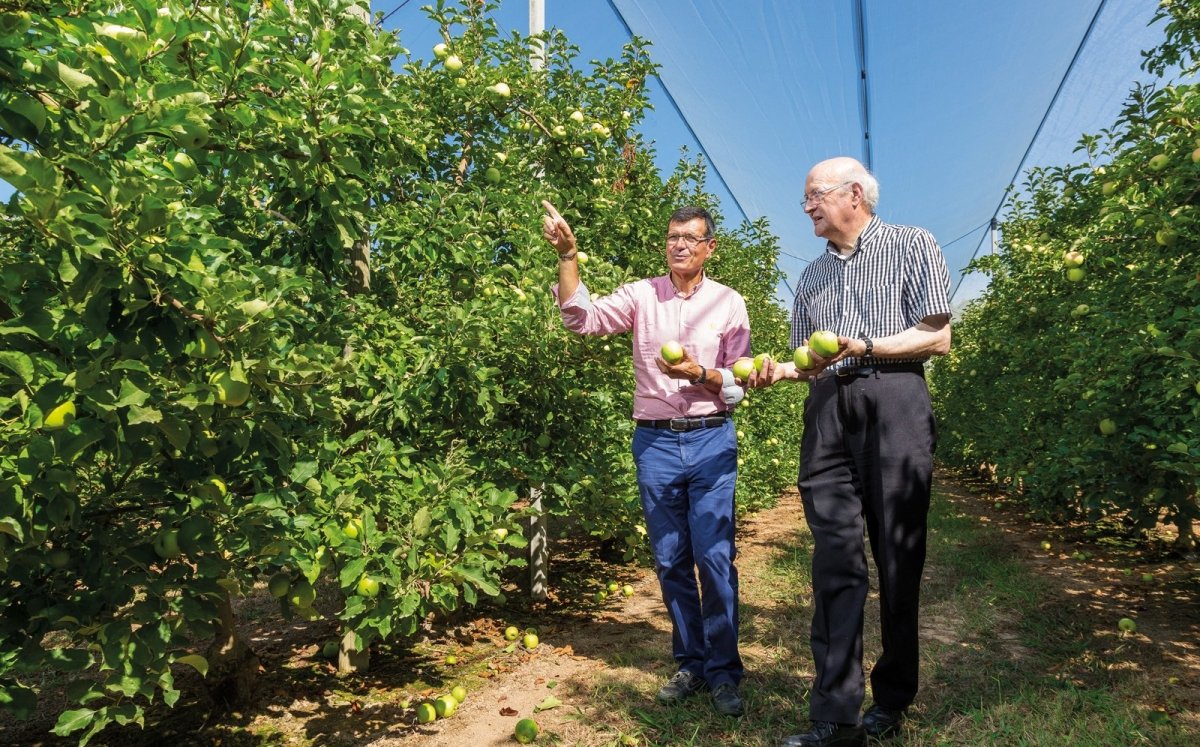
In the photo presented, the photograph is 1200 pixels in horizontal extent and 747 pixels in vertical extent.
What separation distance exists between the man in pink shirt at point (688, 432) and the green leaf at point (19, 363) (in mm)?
1672

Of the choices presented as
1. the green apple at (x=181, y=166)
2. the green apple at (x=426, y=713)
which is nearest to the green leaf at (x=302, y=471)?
the green apple at (x=181, y=166)

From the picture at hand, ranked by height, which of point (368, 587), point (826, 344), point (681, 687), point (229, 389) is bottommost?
point (681, 687)

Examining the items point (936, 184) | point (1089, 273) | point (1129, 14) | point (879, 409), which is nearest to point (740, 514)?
point (1089, 273)

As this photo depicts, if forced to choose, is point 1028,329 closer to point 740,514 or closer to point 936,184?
point 740,514

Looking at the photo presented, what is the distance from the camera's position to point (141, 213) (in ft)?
4.77

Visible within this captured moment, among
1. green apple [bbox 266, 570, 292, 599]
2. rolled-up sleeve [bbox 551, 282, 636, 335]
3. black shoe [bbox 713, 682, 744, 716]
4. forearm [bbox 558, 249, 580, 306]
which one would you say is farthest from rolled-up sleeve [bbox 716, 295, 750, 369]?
green apple [bbox 266, 570, 292, 599]

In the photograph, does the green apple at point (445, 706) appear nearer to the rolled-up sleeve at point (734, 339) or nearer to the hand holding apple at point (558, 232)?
the rolled-up sleeve at point (734, 339)

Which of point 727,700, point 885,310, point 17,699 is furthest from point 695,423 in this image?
point 17,699

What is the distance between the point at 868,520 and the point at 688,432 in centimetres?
72

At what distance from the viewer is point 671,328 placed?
2955 mm

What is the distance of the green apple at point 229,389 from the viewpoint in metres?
1.64

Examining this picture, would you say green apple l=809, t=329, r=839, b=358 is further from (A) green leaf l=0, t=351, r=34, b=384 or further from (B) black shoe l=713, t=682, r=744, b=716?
(A) green leaf l=0, t=351, r=34, b=384

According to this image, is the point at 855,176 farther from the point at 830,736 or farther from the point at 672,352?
the point at 830,736

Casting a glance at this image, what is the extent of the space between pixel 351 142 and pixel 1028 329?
6886mm
